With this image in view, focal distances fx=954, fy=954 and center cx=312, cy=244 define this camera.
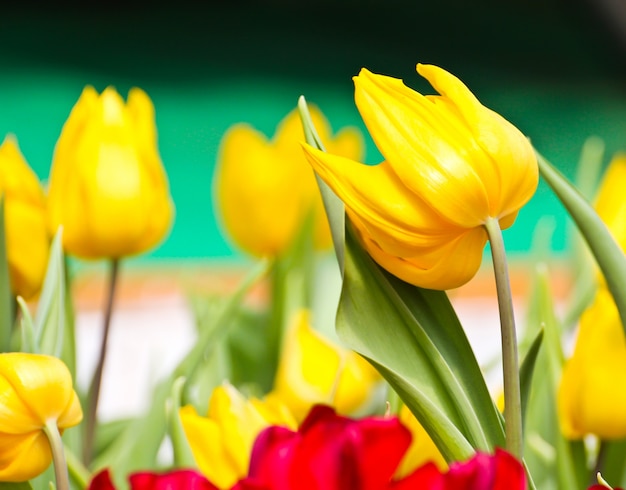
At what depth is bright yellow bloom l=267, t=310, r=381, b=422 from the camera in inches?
13.7

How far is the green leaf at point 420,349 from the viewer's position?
0.20 m

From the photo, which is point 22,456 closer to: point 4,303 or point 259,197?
point 4,303

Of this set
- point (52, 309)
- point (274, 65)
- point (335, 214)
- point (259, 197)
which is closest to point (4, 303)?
point (52, 309)

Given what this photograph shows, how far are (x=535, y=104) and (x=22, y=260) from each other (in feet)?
15.5

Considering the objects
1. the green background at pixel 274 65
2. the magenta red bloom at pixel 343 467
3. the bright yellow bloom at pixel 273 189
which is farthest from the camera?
the green background at pixel 274 65

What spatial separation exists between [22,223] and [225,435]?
0.41 ft

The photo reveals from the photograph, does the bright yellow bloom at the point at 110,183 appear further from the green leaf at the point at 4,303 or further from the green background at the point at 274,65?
the green background at the point at 274,65

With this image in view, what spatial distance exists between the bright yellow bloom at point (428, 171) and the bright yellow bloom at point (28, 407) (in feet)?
0.25

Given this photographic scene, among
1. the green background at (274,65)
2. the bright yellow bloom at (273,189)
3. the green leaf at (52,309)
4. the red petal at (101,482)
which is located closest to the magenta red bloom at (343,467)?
the red petal at (101,482)

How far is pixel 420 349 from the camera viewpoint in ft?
0.70

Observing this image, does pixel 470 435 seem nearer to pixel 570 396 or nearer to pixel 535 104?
pixel 570 396

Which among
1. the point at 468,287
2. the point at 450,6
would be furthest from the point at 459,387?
the point at 450,6

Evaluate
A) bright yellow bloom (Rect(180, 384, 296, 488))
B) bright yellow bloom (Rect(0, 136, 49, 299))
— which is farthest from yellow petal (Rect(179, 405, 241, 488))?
bright yellow bloom (Rect(0, 136, 49, 299))

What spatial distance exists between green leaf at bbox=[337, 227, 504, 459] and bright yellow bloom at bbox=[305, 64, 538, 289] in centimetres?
1
